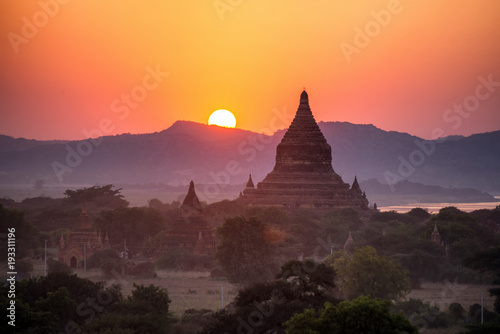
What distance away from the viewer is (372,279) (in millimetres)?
46938

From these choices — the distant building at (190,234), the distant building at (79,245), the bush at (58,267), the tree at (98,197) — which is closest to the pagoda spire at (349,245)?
the distant building at (190,234)

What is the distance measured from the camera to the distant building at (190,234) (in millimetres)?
67000

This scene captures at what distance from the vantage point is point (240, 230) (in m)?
57.9

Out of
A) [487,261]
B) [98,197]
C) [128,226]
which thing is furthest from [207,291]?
[98,197]

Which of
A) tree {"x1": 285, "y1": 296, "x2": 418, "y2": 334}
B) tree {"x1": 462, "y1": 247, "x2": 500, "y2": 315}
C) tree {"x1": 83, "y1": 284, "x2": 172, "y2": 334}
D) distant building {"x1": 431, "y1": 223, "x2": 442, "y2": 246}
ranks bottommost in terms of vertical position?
tree {"x1": 83, "y1": 284, "x2": 172, "y2": 334}

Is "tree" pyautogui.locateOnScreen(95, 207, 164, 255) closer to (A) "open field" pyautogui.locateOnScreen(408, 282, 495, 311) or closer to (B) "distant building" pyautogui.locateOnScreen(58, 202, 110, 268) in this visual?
(B) "distant building" pyautogui.locateOnScreen(58, 202, 110, 268)

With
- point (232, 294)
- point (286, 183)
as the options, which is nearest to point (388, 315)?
point (232, 294)

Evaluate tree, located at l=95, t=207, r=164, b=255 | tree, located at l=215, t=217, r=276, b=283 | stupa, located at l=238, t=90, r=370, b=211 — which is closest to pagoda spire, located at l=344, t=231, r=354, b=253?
tree, located at l=215, t=217, r=276, b=283

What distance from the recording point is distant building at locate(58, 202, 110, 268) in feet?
210

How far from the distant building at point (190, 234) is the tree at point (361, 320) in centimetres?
3998

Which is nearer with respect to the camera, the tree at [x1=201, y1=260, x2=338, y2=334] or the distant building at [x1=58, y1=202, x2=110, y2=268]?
the tree at [x1=201, y1=260, x2=338, y2=334]

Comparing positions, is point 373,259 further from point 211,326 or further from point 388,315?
point 388,315

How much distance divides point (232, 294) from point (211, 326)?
18.8 metres

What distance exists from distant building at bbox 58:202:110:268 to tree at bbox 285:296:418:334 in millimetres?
39080
